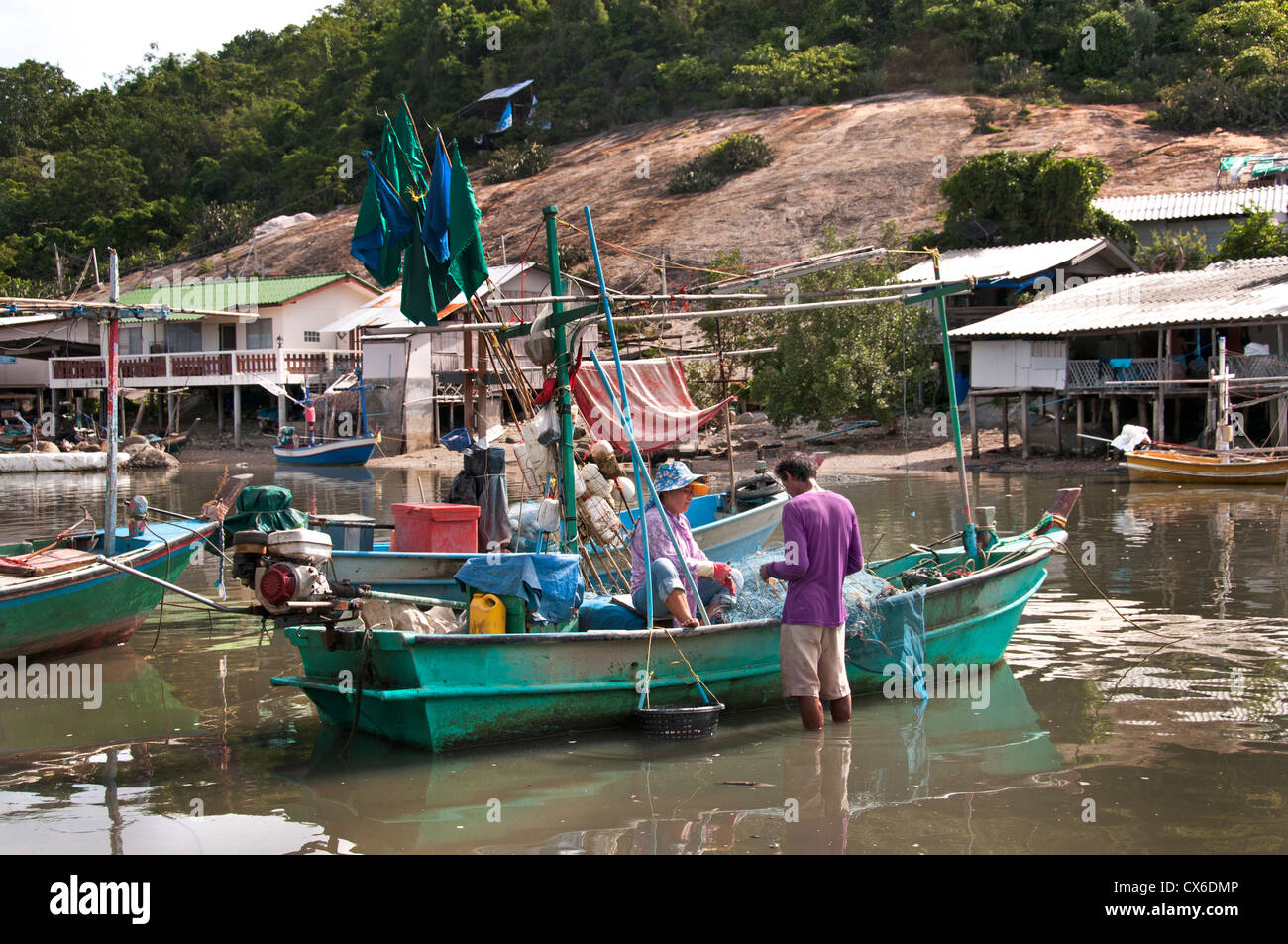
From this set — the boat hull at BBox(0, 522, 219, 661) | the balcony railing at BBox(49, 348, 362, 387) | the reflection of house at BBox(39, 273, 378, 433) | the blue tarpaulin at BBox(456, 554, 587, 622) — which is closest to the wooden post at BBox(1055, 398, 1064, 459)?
the boat hull at BBox(0, 522, 219, 661)

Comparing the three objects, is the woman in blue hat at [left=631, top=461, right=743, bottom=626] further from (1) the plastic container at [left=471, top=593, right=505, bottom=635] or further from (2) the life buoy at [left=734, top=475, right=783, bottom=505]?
(2) the life buoy at [left=734, top=475, right=783, bottom=505]

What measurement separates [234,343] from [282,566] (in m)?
36.3

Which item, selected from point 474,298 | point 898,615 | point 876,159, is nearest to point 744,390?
point 876,159

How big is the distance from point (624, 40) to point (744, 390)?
35084mm

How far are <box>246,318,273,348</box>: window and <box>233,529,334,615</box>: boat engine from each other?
112 feet

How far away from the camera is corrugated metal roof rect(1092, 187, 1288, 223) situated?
1355 inches

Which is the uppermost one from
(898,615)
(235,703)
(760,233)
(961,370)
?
(760,233)

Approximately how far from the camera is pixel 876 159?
47.3 metres

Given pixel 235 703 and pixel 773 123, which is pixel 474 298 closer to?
pixel 235 703

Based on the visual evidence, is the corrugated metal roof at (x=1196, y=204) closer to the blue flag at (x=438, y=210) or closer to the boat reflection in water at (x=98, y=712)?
the blue flag at (x=438, y=210)

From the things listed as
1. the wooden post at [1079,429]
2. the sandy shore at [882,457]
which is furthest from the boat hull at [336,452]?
the wooden post at [1079,429]

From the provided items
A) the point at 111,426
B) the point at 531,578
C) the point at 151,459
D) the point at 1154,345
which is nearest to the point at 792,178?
the point at 1154,345

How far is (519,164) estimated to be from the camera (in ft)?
185

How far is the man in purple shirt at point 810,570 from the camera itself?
7512mm
